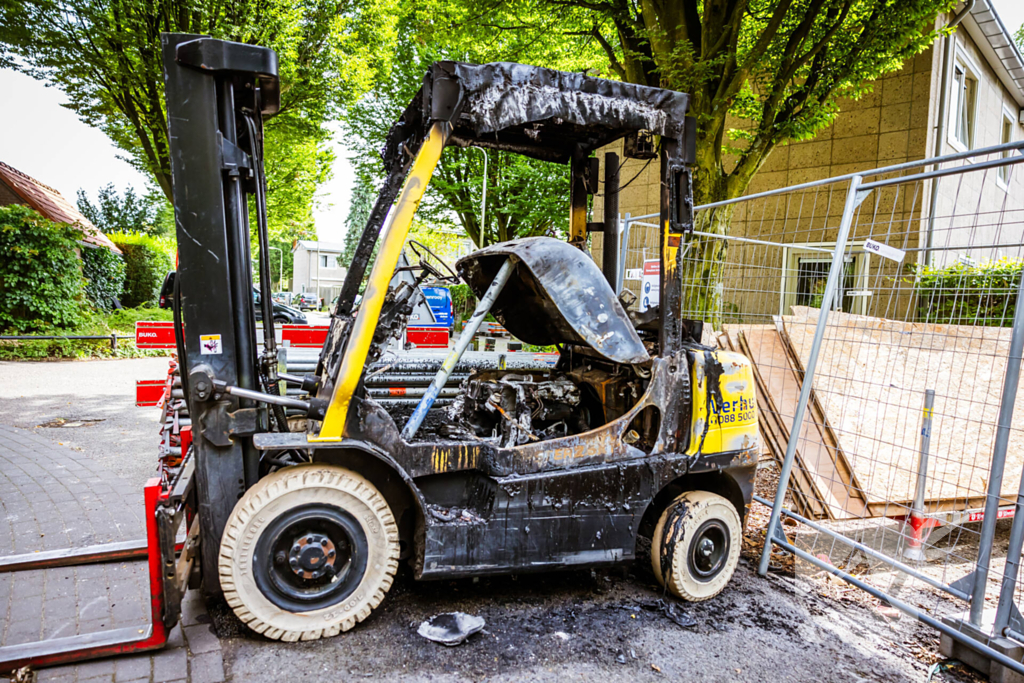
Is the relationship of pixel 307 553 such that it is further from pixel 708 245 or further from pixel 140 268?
pixel 140 268

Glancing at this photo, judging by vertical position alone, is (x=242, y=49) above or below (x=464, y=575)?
above

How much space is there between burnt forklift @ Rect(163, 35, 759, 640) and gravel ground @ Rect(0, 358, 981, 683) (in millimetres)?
196

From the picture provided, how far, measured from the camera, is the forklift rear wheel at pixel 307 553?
Answer: 2.86 metres

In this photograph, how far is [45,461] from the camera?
617cm

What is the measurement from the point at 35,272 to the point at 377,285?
49.4 ft

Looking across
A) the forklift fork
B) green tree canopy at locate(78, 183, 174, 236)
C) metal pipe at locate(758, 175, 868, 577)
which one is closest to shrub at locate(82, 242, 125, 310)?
the forklift fork

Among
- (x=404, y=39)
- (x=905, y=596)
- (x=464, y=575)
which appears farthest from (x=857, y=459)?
(x=404, y=39)

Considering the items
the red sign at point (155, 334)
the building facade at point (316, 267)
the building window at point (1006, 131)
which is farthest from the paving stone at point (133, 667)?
the building facade at point (316, 267)

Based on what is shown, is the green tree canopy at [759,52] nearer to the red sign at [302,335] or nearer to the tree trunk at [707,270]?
the tree trunk at [707,270]

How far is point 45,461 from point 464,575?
5.48 metres

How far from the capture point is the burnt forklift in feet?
9.62

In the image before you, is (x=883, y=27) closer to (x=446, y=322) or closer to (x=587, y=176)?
(x=587, y=176)

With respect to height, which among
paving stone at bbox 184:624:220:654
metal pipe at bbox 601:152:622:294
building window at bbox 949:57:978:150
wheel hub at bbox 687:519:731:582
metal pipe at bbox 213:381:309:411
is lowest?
paving stone at bbox 184:624:220:654

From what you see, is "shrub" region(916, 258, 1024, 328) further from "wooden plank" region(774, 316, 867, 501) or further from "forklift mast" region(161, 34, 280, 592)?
"forklift mast" region(161, 34, 280, 592)
